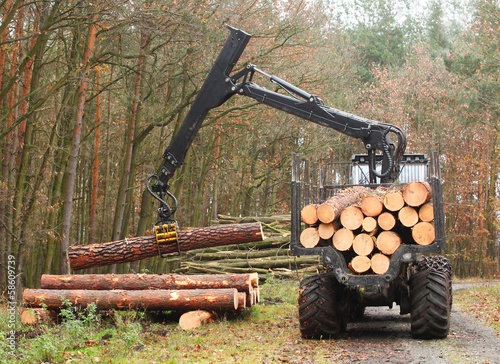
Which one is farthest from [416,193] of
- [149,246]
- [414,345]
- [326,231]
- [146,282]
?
[149,246]

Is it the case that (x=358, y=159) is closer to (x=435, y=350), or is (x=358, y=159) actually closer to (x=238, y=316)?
(x=238, y=316)

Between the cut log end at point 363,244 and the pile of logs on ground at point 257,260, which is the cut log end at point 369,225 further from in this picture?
the pile of logs on ground at point 257,260

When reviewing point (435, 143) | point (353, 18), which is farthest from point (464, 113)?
point (353, 18)

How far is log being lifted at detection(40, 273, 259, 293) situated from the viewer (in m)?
9.59

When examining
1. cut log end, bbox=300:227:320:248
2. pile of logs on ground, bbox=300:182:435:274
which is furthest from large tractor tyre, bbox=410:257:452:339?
cut log end, bbox=300:227:320:248

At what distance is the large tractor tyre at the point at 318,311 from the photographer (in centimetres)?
794

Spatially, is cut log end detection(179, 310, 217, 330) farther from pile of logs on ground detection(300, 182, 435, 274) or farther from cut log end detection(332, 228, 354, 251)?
cut log end detection(332, 228, 354, 251)

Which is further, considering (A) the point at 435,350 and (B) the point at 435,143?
(B) the point at 435,143

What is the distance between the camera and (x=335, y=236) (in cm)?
782

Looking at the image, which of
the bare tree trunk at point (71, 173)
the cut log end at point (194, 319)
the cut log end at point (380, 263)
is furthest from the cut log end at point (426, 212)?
the bare tree trunk at point (71, 173)

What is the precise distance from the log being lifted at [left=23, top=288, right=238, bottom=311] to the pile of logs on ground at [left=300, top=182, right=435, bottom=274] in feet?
6.75

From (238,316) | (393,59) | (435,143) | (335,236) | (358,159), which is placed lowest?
(238,316)

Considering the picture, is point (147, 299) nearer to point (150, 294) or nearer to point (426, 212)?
point (150, 294)

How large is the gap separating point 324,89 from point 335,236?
47.3ft
